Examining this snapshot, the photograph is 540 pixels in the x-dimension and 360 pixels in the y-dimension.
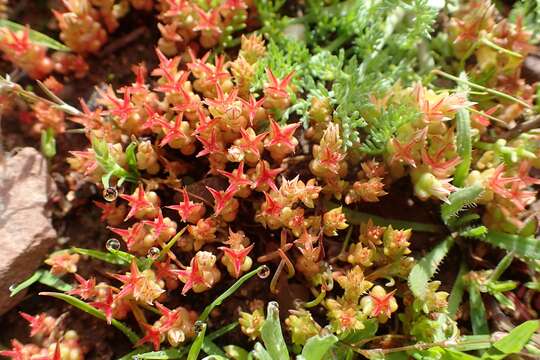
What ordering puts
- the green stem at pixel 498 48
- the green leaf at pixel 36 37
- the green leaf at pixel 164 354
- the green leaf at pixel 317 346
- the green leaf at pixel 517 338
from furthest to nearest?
the green leaf at pixel 36 37
the green stem at pixel 498 48
the green leaf at pixel 164 354
the green leaf at pixel 517 338
the green leaf at pixel 317 346

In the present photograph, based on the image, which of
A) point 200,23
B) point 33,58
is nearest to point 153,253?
point 200,23

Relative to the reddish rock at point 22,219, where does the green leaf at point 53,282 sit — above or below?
below

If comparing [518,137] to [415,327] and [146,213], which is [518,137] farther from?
[146,213]

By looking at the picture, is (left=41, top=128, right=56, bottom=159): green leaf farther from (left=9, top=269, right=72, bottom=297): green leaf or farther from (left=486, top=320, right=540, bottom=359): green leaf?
(left=486, top=320, right=540, bottom=359): green leaf

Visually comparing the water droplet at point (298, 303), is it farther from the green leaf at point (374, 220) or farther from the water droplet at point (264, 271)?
the green leaf at point (374, 220)

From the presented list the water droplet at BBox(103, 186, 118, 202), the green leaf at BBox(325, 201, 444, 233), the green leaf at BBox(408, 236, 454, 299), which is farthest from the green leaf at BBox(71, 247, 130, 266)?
the green leaf at BBox(408, 236, 454, 299)

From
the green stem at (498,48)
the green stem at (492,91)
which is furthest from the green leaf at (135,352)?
the green stem at (498,48)
